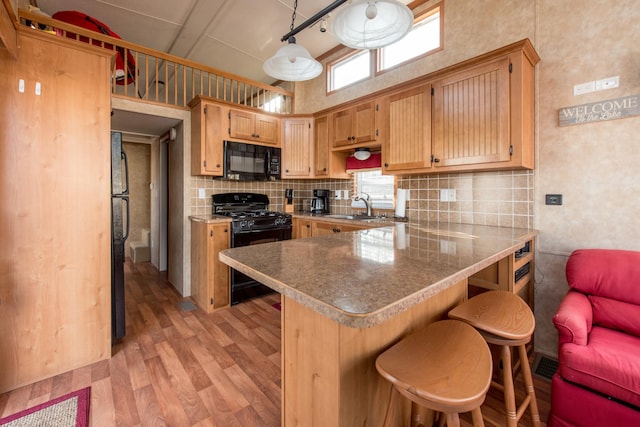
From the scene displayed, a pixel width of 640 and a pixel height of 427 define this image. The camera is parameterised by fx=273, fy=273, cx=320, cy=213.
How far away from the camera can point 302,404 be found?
3.33 feet

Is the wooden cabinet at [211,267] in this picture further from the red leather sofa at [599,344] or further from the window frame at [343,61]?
the red leather sofa at [599,344]

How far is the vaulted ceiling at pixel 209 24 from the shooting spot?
294 cm

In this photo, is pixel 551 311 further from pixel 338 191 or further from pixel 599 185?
pixel 338 191

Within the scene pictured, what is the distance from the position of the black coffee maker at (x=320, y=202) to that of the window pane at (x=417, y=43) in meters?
1.76

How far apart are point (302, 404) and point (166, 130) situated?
155 inches

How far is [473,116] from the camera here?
2.20m

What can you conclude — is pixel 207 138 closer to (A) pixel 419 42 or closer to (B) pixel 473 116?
(A) pixel 419 42

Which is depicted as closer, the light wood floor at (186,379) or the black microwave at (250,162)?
the light wood floor at (186,379)

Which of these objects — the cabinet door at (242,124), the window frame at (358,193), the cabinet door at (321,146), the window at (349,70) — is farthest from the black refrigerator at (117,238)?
the window at (349,70)

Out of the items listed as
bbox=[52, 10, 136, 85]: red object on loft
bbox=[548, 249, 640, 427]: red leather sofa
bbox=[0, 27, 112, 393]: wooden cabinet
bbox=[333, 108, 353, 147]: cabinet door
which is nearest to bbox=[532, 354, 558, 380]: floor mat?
bbox=[548, 249, 640, 427]: red leather sofa

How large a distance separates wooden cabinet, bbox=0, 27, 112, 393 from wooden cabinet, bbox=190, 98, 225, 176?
111 centimetres

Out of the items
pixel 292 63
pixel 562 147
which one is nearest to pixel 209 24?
pixel 292 63

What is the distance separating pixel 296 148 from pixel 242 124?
0.76 metres

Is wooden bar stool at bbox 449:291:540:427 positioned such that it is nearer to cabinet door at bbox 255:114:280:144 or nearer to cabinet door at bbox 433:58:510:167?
cabinet door at bbox 433:58:510:167
